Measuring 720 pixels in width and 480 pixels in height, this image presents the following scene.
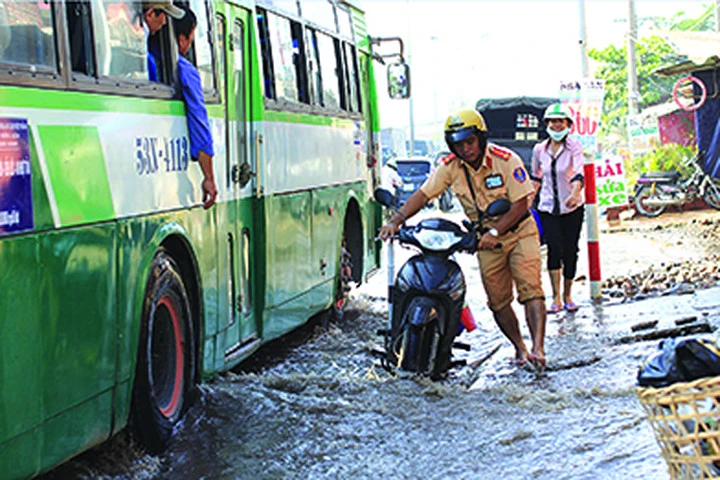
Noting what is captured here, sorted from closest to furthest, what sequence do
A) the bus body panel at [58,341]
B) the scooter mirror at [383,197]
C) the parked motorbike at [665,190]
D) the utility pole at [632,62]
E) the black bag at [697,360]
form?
the black bag at [697,360] → the bus body panel at [58,341] → the scooter mirror at [383,197] → the parked motorbike at [665,190] → the utility pole at [632,62]

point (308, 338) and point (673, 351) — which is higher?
point (673, 351)

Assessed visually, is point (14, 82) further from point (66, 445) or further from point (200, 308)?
point (200, 308)

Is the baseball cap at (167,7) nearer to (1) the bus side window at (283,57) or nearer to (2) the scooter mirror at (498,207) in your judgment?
(2) the scooter mirror at (498,207)

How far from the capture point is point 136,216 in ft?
19.0

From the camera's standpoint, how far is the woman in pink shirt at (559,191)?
11039mm

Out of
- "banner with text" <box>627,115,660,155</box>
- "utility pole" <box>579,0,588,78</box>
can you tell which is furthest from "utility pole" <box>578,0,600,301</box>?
"banner with text" <box>627,115,660,155</box>

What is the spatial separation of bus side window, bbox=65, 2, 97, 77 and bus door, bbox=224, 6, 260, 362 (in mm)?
2554

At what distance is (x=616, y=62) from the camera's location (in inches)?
2035

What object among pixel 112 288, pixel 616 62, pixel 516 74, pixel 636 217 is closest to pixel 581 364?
pixel 112 288

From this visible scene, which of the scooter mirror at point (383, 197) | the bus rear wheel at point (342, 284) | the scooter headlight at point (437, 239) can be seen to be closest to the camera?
the scooter headlight at point (437, 239)

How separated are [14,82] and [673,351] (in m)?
2.68

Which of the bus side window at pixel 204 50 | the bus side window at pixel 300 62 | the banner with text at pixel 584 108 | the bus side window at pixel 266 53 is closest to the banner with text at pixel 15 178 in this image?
the bus side window at pixel 204 50

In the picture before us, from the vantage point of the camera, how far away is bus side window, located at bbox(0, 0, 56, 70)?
4.52 m

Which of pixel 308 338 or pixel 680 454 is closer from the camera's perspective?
pixel 680 454
